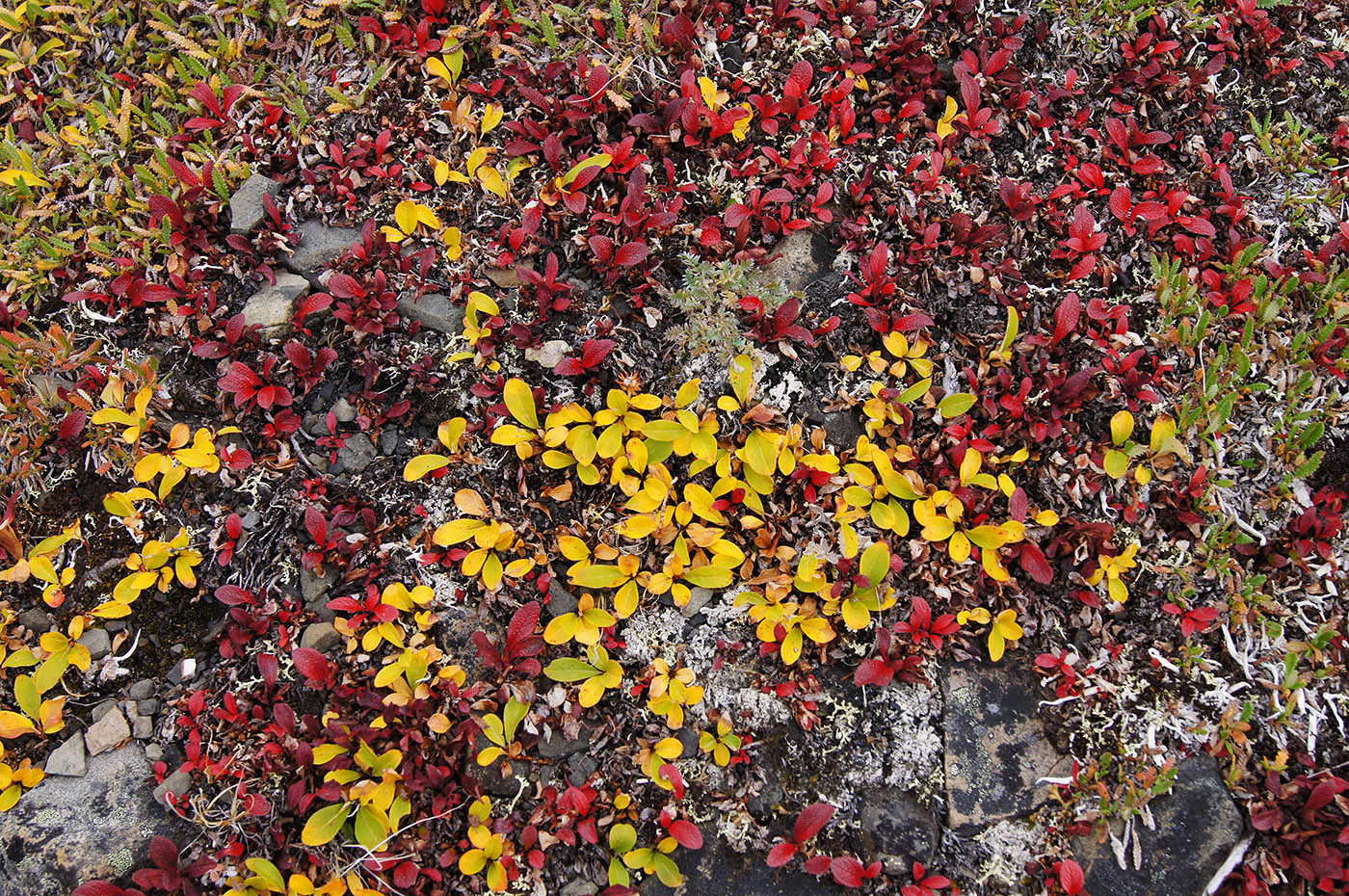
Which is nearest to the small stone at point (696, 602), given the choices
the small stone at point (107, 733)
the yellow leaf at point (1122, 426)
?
the yellow leaf at point (1122, 426)

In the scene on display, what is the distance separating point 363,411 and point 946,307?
9.83 feet

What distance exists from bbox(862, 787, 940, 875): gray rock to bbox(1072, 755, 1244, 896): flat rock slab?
0.64m

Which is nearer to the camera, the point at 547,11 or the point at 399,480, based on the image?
the point at 399,480

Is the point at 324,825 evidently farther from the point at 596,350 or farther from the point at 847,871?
the point at 596,350

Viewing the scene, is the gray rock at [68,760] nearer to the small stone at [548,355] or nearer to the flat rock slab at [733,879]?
the flat rock slab at [733,879]

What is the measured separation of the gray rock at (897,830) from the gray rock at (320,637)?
8.30 feet

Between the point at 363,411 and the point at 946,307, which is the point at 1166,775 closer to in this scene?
the point at 946,307

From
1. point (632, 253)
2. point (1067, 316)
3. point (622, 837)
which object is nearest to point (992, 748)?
point (622, 837)

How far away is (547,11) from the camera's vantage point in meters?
4.57

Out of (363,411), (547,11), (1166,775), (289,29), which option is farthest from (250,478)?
(1166,775)

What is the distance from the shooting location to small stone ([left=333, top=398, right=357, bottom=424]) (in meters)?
4.07

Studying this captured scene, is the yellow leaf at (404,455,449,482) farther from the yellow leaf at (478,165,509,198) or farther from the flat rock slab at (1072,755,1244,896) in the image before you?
the flat rock slab at (1072,755,1244,896)

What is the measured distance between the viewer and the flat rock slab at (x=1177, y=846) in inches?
133

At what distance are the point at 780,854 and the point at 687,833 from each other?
41 cm
